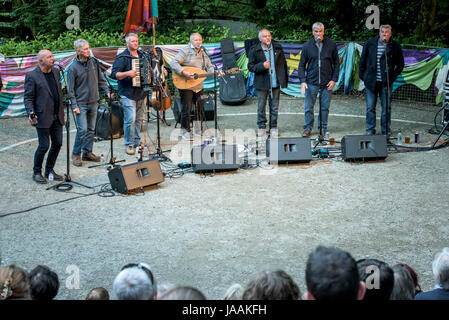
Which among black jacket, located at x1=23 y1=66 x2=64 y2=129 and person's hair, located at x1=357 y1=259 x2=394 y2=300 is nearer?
person's hair, located at x1=357 y1=259 x2=394 y2=300

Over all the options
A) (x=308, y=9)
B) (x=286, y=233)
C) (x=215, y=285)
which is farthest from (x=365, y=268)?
(x=308, y=9)

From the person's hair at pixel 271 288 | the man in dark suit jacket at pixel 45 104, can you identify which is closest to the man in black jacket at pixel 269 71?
the man in dark suit jacket at pixel 45 104

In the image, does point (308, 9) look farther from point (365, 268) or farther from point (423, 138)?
point (365, 268)

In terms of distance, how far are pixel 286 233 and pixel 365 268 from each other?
2.66 meters

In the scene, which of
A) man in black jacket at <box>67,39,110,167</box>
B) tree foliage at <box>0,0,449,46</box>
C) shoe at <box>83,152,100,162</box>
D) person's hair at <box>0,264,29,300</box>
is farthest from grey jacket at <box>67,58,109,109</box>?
tree foliage at <box>0,0,449,46</box>

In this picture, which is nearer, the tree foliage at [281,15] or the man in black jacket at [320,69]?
the man in black jacket at [320,69]

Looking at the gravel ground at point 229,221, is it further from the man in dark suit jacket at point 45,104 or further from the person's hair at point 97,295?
A: the person's hair at point 97,295

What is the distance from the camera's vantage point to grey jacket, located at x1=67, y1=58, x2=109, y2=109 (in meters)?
8.16

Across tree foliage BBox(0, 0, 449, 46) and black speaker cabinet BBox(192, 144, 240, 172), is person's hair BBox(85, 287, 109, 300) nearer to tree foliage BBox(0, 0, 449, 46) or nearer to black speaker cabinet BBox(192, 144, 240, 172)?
black speaker cabinet BBox(192, 144, 240, 172)

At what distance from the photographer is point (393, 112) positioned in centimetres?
1207

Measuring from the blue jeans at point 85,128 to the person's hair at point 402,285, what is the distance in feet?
19.7

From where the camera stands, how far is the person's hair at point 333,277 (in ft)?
8.37

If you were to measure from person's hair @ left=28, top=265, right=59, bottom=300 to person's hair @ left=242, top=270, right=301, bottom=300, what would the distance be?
4.12 ft
